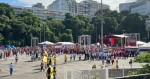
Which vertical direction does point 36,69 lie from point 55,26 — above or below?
below

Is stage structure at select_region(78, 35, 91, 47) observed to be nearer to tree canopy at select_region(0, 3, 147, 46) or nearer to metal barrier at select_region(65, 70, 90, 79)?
tree canopy at select_region(0, 3, 147, 46)

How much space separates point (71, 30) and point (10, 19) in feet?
62.9

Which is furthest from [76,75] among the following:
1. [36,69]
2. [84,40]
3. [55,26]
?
[55,26]

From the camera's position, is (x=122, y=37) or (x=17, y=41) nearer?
(x=122, y=37)

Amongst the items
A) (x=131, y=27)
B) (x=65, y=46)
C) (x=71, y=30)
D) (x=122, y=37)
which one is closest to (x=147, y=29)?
(x=131, y=27)

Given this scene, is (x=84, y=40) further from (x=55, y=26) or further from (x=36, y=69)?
(x=55, y=26)

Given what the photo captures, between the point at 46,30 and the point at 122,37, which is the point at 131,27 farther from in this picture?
the point at 122,37

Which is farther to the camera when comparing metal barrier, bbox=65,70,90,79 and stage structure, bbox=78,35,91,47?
stage structure, bbox=78,35,91,47

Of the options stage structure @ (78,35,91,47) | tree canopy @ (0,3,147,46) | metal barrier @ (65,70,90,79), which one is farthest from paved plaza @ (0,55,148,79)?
tree canopy @ (0,3,147,46)

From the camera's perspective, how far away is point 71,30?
11744cm

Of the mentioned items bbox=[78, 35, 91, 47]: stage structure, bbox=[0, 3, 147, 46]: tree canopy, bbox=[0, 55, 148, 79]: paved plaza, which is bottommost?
bbox=[0, 55, 148, 79]: paved plaza

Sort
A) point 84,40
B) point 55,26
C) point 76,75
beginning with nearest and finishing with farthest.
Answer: point 76,75, point 84,40, point 55,26

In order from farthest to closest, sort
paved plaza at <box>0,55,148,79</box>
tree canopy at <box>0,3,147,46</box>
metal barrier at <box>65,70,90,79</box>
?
tree canopy at <box>0,3,147,46</box>
paved plaza at <box>0,55,148,79</box>
metal barrier at <box>65,70,90,79</box>

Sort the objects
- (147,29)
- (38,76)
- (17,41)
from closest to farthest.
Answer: (38,76) < (17,41) < (147,29)
